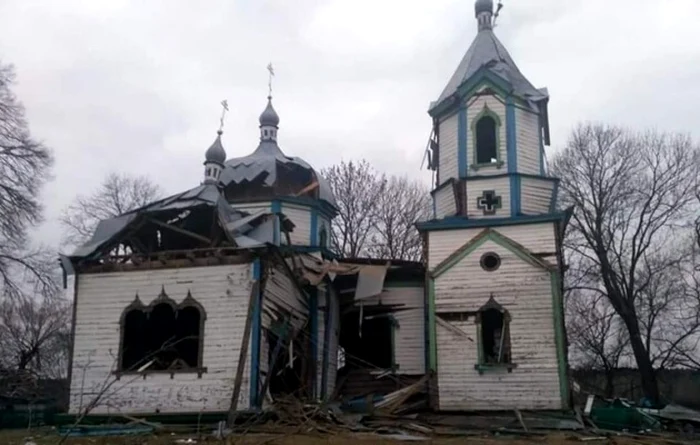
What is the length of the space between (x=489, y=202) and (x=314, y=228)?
735cm

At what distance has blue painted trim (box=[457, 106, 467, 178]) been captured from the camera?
22.5 meters

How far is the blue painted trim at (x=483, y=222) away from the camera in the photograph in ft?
69.5

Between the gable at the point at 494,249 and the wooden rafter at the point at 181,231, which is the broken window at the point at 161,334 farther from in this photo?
the gable at the point at 494,249

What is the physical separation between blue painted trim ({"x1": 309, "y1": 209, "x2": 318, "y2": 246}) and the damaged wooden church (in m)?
1.04

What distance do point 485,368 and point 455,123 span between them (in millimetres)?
7546

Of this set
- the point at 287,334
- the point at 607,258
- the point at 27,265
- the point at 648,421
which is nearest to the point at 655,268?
the point at 607,258

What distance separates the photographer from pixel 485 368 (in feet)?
67.4

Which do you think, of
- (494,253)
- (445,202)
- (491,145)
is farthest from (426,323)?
(491,145)

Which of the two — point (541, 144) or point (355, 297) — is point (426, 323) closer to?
point (355, 297)

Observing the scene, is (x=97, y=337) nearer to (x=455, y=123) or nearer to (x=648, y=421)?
(x=455, y=123)

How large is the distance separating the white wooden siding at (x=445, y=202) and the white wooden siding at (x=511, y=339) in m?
1.84

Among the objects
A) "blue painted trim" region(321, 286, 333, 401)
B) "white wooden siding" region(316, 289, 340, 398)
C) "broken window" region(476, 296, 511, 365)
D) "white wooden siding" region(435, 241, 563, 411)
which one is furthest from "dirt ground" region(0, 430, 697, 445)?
"blue painted trim" region(321, 286, 333, 401)

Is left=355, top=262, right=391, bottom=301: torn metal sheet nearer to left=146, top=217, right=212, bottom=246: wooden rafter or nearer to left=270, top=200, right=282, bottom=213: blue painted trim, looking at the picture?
left=146, top=217, right=212, bottom=246: wooden rafter

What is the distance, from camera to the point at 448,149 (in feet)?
76.2
